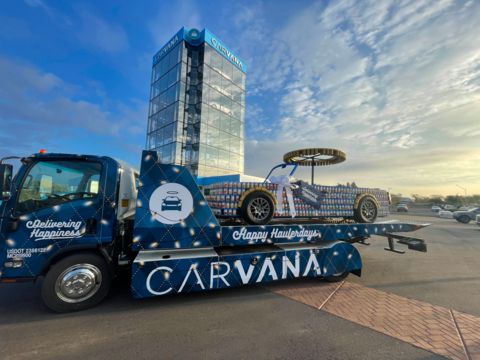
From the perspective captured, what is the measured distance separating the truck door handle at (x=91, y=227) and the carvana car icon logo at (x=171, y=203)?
3.08 ft

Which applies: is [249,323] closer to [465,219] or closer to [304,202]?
[304,202]

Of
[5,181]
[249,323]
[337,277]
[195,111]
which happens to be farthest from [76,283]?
[195,111]

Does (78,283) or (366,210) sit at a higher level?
(366,210)

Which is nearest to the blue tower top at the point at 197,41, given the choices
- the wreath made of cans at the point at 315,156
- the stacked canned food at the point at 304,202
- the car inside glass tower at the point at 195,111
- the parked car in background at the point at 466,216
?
the car inside glass tower at the point at 195,111

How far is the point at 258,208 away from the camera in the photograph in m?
4.65

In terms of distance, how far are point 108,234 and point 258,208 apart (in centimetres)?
275

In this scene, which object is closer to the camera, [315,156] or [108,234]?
[108,234]


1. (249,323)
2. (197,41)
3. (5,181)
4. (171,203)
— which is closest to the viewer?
(5,181)

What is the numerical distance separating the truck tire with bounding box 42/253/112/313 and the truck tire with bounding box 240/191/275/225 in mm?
2582

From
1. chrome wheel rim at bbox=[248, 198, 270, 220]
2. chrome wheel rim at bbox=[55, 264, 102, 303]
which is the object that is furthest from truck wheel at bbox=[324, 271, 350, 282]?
chrome wheel rim at bbox=[55, 264, 102, 303]

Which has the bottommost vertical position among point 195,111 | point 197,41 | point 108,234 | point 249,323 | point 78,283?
point 249,323

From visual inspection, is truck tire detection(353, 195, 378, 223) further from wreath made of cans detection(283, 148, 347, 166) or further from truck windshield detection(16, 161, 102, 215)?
truck windshield detection(16, 161, 102, 215)

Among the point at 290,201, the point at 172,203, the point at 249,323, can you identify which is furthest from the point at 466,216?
the point at 172,203

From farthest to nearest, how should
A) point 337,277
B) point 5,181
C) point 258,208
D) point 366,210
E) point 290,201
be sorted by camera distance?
point 366,210, point 337,277, point 290,201, point 258,208, point 5,181
